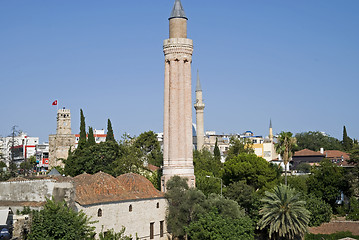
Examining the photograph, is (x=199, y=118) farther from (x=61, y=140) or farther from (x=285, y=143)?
(x=285, y=143)

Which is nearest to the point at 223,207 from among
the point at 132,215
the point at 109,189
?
the point at 132,215

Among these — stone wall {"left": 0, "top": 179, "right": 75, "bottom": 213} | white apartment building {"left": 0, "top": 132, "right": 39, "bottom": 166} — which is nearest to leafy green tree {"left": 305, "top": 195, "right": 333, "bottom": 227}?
stone wall {"left": 0, "top": 179, "right": 75, "bottom": 213}

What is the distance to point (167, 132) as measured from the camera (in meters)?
55.9

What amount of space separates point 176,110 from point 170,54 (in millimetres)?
6123

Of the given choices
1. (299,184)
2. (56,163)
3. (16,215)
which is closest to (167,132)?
(299,184)

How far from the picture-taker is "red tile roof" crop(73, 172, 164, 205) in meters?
39.8

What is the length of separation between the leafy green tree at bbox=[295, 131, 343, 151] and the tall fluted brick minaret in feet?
261

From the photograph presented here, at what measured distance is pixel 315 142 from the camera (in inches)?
5300

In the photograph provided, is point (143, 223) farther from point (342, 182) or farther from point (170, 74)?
point (342, 182)

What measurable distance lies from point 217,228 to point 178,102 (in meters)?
16.7

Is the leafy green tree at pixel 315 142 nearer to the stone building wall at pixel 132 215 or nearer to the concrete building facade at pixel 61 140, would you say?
the concrete building facade at pixel 61 140

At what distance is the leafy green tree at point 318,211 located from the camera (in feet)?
176

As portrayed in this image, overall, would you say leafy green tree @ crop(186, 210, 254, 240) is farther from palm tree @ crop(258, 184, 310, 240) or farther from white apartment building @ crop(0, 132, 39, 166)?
white apartment building @ crop(0, 132, 39, 166)

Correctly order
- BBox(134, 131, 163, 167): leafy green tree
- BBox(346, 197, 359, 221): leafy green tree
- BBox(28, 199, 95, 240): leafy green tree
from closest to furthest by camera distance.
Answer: BBox(28, 199, 95, 240): leafy green tree < BBox(346, 197, 359, 221): leafy green tree < BBox(134, 131, 163, 167): leafy green tree
